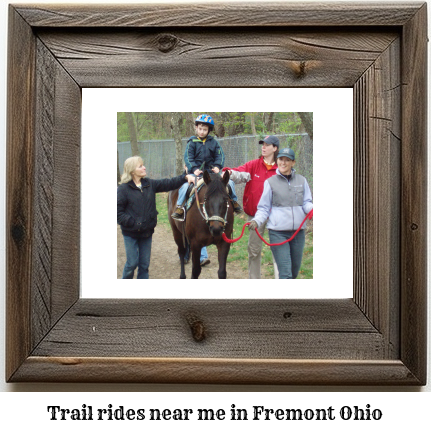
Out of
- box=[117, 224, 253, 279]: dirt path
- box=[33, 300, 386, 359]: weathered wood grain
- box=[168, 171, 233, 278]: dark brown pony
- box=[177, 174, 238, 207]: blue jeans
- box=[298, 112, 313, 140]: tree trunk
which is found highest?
box=[298, 112, 313, 140]: tree trunk

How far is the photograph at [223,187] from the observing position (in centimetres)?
105

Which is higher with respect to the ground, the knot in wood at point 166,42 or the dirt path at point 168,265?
the knot in wood at point 166,42

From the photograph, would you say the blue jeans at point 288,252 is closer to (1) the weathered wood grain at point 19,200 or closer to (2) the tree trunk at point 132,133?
(2) the tree trunk at point 132,133

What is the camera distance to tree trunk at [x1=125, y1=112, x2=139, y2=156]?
1052 millimetres

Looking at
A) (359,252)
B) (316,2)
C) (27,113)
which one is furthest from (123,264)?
(316,2)

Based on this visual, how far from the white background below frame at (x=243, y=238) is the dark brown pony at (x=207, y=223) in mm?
32

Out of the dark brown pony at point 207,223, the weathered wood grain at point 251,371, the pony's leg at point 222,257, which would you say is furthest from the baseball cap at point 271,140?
the weathered wood grain at point 251,371

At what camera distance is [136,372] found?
3.41 ft

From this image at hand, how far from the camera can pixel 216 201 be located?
1079 mm

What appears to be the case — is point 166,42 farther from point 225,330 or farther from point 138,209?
point 225,330

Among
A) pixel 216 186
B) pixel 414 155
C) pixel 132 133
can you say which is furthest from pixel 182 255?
pixel 414 155

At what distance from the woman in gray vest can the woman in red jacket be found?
1 centimetres

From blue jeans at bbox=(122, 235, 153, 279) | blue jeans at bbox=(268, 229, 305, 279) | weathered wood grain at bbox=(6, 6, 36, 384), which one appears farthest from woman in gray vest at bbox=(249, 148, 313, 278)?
weathered wood grain at bbox=(6, 6, 36, 384)

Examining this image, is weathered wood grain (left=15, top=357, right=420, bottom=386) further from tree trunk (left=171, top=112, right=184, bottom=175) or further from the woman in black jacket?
tree trunk (left=171, top=112, right=184, bottom=175)
